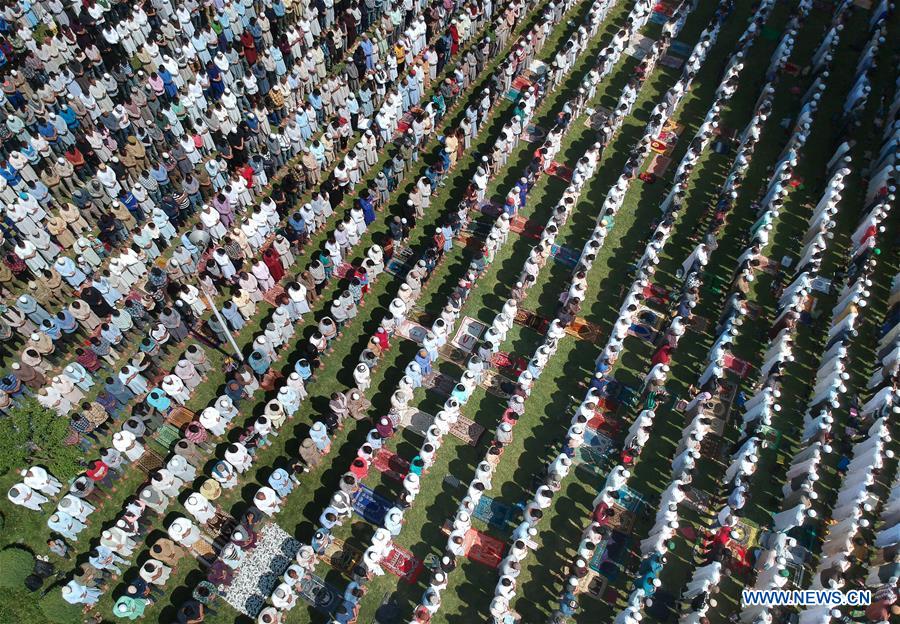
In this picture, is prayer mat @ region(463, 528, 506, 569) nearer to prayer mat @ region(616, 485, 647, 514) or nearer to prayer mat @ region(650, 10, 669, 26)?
prayer mat @ region(616, 485, 647, 514)

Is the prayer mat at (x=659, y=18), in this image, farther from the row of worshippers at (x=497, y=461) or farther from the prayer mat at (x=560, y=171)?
the row of worshippers at (x=497, y=461)

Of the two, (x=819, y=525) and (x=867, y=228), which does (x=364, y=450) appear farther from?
(x=867, y=228)

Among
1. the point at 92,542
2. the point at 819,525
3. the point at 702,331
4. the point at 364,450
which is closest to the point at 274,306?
the point at 364,450

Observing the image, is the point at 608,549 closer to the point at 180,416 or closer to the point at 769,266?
the point at 769,266

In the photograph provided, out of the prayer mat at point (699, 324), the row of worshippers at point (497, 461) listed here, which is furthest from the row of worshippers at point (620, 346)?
the row of worshippers at point (497, 461)

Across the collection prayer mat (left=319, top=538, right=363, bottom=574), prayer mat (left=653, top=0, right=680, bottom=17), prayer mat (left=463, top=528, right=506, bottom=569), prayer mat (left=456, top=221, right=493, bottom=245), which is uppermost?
prayer mat (left=653, top=0, right=680, bottom=17)

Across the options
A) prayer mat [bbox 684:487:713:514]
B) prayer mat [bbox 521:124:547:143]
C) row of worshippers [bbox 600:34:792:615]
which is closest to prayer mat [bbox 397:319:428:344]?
row of worshippers [bbox 600:34:792:615]
